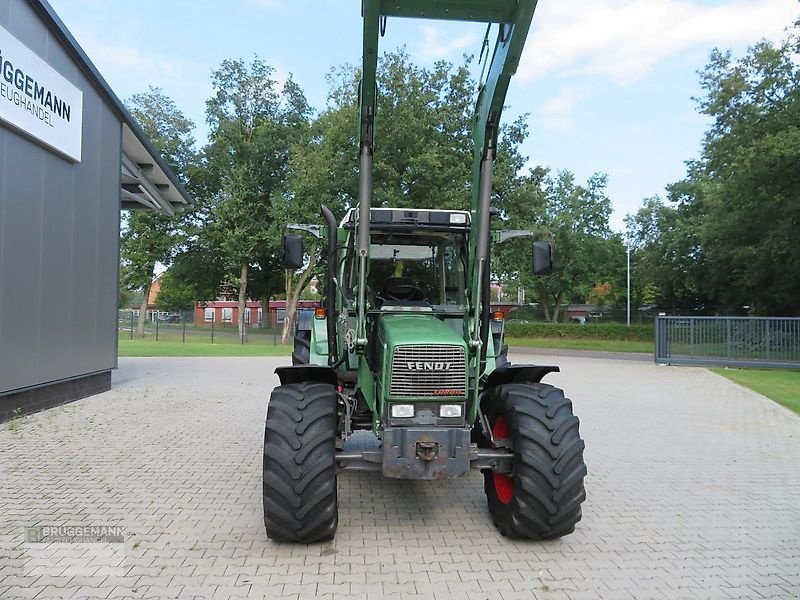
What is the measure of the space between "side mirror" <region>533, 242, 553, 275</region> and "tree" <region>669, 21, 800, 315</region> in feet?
59.1

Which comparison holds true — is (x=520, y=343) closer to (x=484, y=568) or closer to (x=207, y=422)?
(x=207, y=422)

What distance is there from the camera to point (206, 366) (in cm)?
1856

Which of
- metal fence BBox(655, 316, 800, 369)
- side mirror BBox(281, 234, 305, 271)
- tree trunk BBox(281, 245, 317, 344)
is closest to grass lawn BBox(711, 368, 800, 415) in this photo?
metal fence BBox(655, 316, 800, 369)

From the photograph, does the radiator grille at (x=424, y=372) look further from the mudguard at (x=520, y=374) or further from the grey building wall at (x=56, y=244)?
the grey building wall at (x=56, y=244)

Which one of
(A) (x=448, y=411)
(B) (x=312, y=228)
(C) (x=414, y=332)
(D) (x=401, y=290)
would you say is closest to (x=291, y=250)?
(B) (x=312, y=228)

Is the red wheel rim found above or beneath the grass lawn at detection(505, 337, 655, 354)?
above

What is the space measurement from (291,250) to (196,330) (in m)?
35.1

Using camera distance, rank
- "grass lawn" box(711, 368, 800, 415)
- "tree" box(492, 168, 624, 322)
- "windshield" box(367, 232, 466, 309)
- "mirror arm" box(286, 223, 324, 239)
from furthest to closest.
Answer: "tree" box(492, 168, 624, 322)
"grass lawn" box(711, 368, 800, 415)
"mirror arm" box(286, 223, 324, 239)
"windshield" box(367, 232, 466, 309)

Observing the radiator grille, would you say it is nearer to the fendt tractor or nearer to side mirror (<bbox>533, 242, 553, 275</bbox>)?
the fendt tractor

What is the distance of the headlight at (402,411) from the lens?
4324 mm

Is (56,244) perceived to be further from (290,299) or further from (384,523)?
(290,299)

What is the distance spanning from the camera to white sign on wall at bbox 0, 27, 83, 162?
27.6 feet

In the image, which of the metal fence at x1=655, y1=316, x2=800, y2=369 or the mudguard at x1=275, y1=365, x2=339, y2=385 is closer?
the mudguard at x1=275, y1=365, x2=339, y2=385

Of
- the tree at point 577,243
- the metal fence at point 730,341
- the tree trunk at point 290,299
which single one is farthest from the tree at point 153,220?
the metal fence at point 730,341
